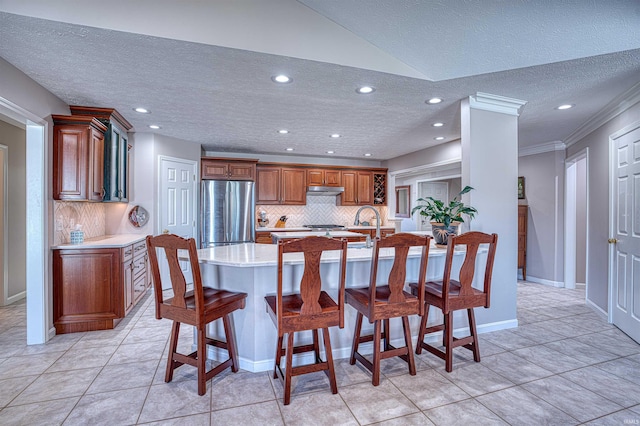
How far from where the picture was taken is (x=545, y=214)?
520 cm

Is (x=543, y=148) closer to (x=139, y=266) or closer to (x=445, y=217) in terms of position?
(x=445, y=217)

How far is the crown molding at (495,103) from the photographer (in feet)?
10.0

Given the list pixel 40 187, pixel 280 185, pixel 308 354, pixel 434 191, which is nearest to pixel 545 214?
pixel 434 191

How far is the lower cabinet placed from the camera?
3080mm

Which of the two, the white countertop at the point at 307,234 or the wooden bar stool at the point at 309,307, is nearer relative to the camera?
the wooden bar stool at the point at 309,307

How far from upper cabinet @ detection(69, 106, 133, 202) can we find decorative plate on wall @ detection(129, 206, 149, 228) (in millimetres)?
442

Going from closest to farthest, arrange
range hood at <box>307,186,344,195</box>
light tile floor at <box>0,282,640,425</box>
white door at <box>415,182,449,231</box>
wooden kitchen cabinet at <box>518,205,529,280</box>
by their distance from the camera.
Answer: light tile floor at <box>0,282,640,425</box> < wooden kitchen cabinet at <box>518,205,529,280</box> < range hood at <box>307,186,344,195</box> < white door at <box>415,182,449,231</box>

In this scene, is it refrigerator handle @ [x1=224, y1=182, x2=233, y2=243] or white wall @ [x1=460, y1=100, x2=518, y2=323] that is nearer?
white wall @ [x1=460, y1=100, x2=518, y2=323]

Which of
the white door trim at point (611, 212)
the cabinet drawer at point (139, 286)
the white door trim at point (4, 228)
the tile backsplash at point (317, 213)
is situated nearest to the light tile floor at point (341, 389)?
the white door trim at point (611, 212)

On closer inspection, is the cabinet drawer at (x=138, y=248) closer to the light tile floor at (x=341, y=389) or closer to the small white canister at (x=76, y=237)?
the small white canister at (x=76, y=237)

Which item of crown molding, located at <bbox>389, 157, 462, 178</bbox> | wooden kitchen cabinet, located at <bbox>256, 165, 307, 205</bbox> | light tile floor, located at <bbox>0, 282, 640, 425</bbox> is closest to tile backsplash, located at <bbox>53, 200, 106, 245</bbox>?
light tile floor, located at <bbox>0, 282, 640, 425</bbox>

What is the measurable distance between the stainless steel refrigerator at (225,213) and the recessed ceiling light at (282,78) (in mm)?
3036

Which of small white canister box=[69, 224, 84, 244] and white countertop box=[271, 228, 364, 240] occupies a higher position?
small white canister box=[69, 224, 84, 244]

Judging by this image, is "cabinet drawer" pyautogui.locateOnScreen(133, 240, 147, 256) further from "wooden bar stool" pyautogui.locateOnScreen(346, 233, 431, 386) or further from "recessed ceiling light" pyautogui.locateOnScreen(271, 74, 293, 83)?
"wooden bar stool" pyautogui.locateOnScreen(346, 233, 431, 386)
